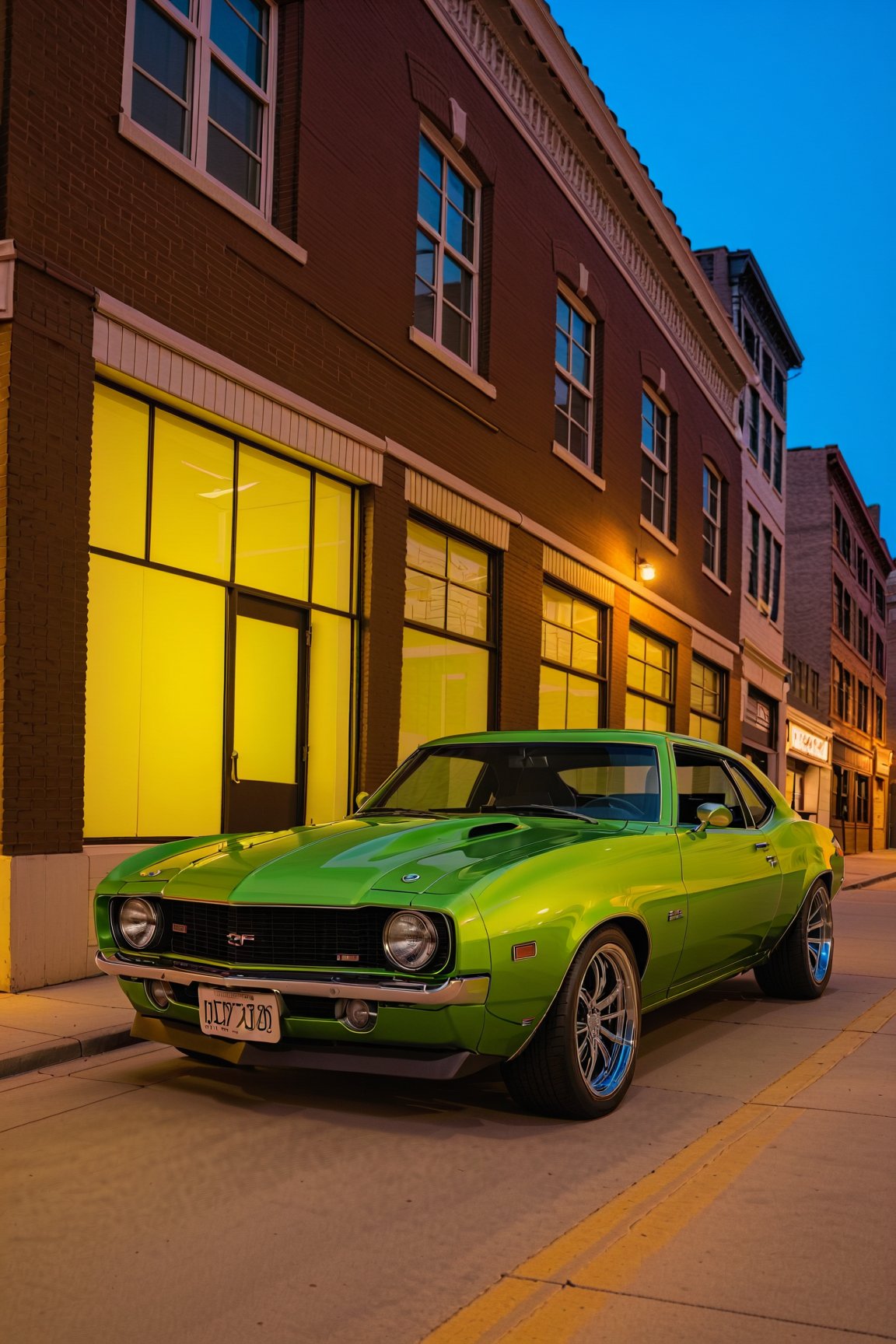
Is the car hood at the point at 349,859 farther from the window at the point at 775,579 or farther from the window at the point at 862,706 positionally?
the window at the point at 862,706

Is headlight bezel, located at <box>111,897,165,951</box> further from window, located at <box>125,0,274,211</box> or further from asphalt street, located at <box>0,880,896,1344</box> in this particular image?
window, located at <box>125,0,274,211</box>

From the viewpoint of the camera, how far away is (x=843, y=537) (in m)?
45.4

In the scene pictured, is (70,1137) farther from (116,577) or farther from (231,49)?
(231,49)

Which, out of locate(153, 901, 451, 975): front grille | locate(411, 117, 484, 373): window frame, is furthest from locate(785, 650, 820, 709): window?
locate(153, 901, 451, 975): front grille

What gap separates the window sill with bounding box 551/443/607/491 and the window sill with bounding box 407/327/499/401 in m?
2.07

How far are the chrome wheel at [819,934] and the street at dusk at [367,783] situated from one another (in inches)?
1.7

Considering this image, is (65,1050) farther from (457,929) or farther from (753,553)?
(753,553)

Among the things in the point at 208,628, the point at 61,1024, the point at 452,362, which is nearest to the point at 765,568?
the point at 452,362

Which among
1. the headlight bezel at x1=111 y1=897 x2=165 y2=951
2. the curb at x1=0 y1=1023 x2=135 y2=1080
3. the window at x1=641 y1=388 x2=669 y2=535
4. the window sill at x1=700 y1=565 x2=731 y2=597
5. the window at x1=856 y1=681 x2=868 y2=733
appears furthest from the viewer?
the window at x1=856 y1=681 x2=868 y2=733

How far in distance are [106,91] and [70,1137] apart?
720cm

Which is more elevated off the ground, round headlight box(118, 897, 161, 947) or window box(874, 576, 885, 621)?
window box(874, 576, 885, 621)

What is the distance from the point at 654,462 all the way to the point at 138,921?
17.8 m

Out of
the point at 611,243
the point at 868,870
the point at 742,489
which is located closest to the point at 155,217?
the point at 611,243

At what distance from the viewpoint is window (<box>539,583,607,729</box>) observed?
17031 millimetres
